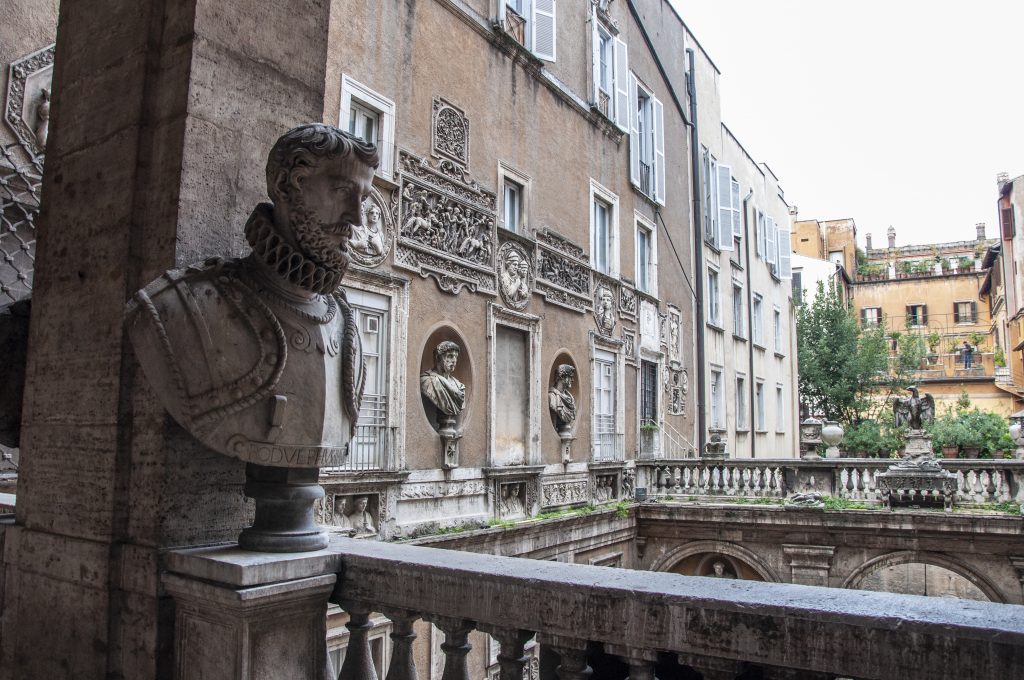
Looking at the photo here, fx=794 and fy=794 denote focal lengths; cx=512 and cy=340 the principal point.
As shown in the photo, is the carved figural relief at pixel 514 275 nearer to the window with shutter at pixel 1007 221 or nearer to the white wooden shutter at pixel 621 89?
the white wooden shutter at pixel 621 89

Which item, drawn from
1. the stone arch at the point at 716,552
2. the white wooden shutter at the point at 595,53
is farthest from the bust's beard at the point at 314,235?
the white wooden shutter at the point at 595,53

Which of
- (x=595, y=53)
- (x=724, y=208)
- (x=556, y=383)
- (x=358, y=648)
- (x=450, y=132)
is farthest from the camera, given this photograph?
(x=724, y=208)

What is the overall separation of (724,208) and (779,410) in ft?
30.1

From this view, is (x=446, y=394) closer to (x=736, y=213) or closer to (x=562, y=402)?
(x=562, y=402)

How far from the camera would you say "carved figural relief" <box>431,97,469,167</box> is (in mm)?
11133

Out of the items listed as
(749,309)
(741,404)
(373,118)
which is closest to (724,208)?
(749,309)

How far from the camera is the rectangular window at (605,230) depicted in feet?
52.6

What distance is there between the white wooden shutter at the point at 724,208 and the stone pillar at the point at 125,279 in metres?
21.0

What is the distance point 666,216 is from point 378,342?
11.6 m

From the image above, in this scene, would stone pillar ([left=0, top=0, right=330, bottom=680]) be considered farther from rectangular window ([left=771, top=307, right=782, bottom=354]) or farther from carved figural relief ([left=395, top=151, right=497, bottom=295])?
rectangular window ([left=771, top=307, right=782, bottom=354])

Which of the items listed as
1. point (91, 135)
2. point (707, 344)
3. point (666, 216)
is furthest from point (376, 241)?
point (707, 344)

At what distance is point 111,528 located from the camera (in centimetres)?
265

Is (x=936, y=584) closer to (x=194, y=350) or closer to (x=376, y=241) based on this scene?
(x=376, y=241)

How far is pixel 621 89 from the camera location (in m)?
17.2
